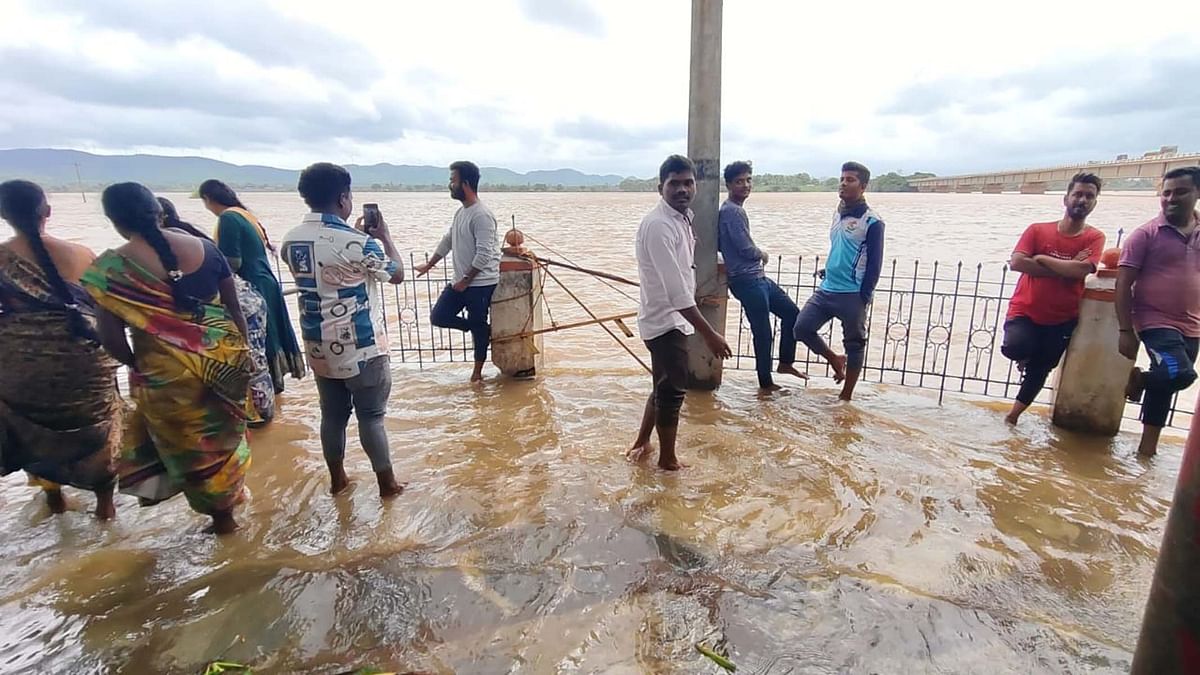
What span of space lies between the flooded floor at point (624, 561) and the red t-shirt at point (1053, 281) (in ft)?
3.01

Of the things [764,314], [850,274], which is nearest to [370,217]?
[764,314]

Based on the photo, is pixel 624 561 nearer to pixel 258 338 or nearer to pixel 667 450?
pixel 667 450

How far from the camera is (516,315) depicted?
18.8 feet

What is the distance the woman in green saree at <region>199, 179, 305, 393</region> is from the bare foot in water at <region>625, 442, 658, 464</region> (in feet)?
8.92

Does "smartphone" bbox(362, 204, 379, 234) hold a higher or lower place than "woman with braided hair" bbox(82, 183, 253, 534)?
higher

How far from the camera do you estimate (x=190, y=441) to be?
294 centimetres

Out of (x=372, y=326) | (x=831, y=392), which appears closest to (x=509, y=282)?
(x=372, y=326)

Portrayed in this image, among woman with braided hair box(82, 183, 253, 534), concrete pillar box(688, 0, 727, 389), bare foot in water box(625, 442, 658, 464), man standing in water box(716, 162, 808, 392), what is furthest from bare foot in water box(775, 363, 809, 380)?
woman with braided hair box(82, 183, 253, 534)

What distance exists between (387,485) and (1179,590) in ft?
11.2

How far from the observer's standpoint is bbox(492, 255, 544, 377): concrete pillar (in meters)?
5.70

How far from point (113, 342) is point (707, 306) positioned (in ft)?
13.1

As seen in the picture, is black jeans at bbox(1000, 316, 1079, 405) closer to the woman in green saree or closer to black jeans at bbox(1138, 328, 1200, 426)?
black jeans at bbox(1138, 328, 1200, 426)

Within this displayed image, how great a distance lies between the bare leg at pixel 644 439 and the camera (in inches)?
158

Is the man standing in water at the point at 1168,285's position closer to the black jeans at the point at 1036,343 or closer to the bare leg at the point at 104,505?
the black jeans at the point at 1036,343
